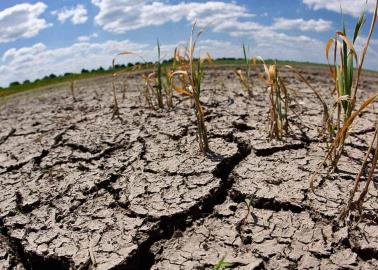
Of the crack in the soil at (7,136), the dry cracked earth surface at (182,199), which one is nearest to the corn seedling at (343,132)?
the dry cracked earth surface at (182,199)

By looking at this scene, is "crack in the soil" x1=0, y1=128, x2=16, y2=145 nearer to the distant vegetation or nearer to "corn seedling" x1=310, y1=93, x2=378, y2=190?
"corn seedling" x1=310, y1=93, x2=378, y2=190

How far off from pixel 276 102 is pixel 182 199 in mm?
770

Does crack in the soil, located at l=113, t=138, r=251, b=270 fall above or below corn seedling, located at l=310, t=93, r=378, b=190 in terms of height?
below

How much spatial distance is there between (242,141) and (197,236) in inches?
35.5

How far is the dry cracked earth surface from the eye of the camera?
153cm

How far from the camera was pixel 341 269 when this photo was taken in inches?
54.9

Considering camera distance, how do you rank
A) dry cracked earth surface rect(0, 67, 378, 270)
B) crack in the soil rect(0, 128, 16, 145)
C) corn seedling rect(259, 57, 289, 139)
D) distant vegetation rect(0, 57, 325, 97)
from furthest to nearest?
distant vegetation rect(0, 57, 325, 97) < crack in the soil rect(0, 128, 16, 145) < corn seedling rect(259, 57, 289, 139) < dry cracked earth surface rect(0, 67, 378, 270)

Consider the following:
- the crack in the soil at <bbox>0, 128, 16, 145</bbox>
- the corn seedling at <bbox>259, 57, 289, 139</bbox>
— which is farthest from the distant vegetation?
the corn seedling at <bbox>259, 57, 289, 139</bbox>

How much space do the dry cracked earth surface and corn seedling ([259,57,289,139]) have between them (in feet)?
0.27

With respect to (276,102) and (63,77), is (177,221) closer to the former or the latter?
(276,102)

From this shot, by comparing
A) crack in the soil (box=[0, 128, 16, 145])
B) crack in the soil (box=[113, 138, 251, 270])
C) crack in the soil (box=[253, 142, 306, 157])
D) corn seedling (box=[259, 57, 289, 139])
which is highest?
corn seedling (box=[259, 57, 289, 139])

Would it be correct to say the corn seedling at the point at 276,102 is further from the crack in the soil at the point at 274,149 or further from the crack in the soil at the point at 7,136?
the crack in the soil at the point at 7,136

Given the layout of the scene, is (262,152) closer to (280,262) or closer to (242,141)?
(242,141)

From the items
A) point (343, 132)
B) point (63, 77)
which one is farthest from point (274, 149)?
point (63, 77)
